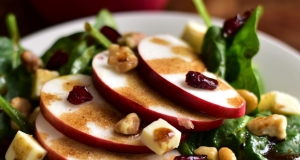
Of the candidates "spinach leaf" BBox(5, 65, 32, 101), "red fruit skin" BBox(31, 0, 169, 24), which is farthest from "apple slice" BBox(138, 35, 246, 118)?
"red fruit skin" BBox(31, 0, 169, 24)

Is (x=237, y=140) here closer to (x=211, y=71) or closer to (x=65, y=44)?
(x=211, y=71)

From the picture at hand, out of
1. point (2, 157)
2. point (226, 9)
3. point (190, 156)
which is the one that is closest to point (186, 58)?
point (190, 156)

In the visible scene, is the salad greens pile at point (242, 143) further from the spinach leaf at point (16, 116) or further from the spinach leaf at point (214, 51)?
the spinach leaf at point (16, 116)

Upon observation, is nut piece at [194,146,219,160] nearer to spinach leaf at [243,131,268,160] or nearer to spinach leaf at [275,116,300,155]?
spinach leaf at [243,131,268,160]

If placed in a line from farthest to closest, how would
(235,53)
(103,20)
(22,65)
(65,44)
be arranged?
(103,20), (65,44), (22,65), (235,53)

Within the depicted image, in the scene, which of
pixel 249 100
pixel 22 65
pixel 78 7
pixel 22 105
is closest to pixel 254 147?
pixel 249 100

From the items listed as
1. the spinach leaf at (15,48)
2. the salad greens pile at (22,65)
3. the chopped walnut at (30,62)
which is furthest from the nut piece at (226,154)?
the spinach leaf at (15,48)

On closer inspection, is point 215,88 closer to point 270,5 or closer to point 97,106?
point 97,106
